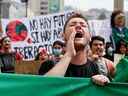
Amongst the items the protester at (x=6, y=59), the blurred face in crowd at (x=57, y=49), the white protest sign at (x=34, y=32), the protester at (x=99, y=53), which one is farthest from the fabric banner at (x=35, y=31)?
the protester at (x=99, y=53)

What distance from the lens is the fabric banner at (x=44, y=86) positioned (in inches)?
177

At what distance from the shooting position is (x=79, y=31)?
4.77 meters

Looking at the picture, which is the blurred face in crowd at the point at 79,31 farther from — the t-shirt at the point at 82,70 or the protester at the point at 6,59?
the protester at the point at 6,59

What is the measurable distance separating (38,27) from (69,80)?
7541 mm

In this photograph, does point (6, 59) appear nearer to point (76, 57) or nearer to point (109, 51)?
point (109, 51)

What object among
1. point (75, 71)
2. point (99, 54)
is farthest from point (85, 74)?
point (99, 54)

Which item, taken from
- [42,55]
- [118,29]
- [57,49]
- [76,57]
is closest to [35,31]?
[42,55]

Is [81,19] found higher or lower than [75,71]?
higher

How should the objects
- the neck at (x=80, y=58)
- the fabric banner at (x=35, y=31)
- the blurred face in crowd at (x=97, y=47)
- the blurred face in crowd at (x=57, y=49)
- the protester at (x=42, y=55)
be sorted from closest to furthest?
the neck at (x=80, y=58)
the blurred face in crowd at (x=97, y=47)
the blurred face in crowd at (x=57, y=49)
the protester at (x=42, y=55)
the fabric banner at (x=35, y=31)

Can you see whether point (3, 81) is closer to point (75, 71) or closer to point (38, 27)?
point (75, 71)

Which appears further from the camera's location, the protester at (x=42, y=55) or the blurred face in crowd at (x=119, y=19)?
the protester at (x=42, y=55)

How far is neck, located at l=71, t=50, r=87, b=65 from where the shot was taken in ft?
15.6

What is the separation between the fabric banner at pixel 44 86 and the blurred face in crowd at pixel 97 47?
232 cm

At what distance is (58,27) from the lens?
38.8 feet
